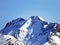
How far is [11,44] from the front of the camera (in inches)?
1363

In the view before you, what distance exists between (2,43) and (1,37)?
2.63 metres

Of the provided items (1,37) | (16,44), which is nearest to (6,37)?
(1,37)

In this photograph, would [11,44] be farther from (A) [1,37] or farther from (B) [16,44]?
(A) [1,37]

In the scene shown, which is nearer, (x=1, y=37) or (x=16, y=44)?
(x=16, y=44)

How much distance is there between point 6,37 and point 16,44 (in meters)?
3.06

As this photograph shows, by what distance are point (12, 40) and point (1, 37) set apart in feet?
7.82

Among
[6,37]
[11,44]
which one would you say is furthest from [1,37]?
[11,44]

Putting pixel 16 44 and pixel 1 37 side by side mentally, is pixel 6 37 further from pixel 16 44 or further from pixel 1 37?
pixel 16 44

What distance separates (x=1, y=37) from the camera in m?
37.4

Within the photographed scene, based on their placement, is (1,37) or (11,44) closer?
(11,44)

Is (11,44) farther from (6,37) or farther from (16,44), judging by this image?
(6,37)

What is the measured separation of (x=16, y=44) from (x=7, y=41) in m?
1.37

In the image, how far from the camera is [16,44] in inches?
1375

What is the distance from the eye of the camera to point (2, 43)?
34.9 m
